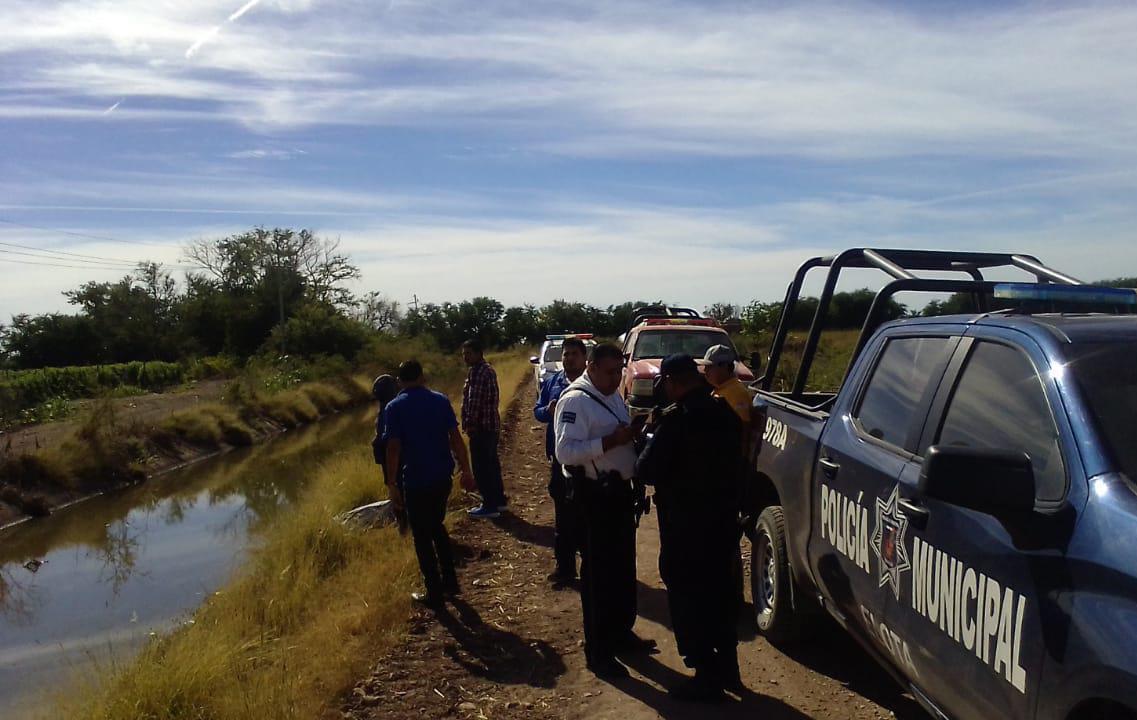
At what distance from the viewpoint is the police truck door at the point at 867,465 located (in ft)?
12.1

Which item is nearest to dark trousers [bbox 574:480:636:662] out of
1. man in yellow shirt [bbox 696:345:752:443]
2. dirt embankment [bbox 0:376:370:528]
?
man in yellow shirt [bbox 696:345:752:443]

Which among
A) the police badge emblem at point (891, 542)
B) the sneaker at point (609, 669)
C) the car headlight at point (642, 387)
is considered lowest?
the sneaker at point (609, 669)

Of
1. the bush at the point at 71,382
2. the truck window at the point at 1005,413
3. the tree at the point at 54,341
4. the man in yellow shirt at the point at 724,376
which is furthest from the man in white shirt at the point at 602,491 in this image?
the tree at the point at 54,341

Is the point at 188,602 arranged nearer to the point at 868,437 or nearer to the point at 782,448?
the point at 782,448

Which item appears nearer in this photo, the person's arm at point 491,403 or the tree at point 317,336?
the person's arm at point 491,403

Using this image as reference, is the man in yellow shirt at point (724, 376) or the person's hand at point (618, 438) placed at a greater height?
the man in yellow shirt at point (724, 376)

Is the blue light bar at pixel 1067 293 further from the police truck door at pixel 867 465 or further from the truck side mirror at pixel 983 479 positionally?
the truck side mirror at pixel 983 479

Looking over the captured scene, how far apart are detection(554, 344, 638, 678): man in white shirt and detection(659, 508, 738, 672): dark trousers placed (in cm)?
43

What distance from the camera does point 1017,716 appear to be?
2625 millimetres

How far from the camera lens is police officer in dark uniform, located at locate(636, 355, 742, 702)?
4.51m

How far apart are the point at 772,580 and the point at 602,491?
1146mm

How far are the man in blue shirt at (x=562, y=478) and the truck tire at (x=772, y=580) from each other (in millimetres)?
1322

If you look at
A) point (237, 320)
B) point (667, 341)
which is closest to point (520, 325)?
point (237, 320)

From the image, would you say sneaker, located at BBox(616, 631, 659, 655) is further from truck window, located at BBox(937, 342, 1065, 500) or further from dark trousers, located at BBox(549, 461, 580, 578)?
truck window, located at BBox(937, 342, 1065, 500)
